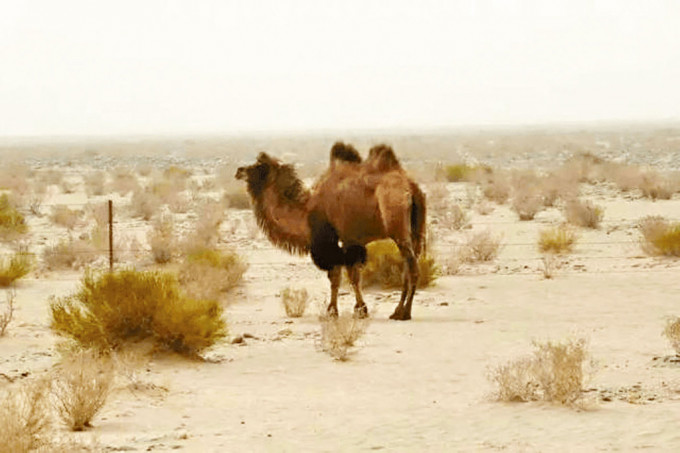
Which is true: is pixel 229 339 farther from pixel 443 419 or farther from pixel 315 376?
pixel 443 419

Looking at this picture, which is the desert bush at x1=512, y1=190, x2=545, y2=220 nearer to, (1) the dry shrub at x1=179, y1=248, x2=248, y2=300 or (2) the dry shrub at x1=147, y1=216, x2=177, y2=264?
(2) the dry shrub at x1=147, y1=216, x2=177, y2=264

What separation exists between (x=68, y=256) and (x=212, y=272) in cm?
488

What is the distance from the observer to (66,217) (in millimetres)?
29500

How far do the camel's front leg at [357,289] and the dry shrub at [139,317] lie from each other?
94.2 inches

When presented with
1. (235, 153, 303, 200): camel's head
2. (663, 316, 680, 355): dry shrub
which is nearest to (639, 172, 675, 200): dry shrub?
(235, 153, 303, 200): camel's head

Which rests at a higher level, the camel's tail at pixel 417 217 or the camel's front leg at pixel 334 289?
the camel's tail at pixel 417 217

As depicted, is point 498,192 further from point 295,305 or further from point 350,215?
point 350,215

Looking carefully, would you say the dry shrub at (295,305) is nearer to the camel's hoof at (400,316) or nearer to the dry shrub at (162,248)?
the camel's hoof at (400,316)

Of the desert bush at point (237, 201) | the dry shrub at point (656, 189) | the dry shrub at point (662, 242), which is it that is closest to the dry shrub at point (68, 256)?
the dry shrub at point (662, 242)

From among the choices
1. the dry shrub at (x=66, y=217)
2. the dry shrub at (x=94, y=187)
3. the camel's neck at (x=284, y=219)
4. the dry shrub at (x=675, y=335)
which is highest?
the camel's neck at (x=284, y=219)

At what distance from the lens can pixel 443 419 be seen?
9438 mm

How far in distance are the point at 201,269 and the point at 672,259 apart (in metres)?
8.38

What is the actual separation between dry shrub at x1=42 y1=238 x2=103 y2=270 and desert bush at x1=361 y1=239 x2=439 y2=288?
5.78m

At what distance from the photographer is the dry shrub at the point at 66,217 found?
2895cm
